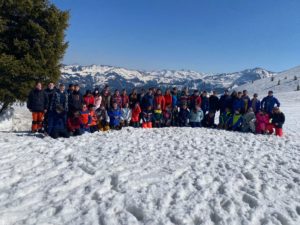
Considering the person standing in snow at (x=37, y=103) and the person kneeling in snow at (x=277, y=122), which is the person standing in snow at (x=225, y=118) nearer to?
the person kneeling in snow at (x=277, y=122)

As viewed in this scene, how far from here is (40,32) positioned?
671 inches

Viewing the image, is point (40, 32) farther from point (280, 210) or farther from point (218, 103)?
point (280, 210)

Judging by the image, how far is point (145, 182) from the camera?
805 centimetres

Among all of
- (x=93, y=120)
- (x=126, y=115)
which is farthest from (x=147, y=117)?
(x=93, y=120)

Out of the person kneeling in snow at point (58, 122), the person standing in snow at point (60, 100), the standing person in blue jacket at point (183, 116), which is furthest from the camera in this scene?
the standing person in blue jacket at point (183, 116)

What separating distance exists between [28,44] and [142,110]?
292 inches

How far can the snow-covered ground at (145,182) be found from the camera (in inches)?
247

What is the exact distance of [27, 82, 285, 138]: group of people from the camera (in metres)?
13.8

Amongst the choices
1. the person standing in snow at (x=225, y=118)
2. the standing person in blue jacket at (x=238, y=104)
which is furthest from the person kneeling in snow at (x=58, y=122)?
the standing person in blue jacket at (x=238, y=104)

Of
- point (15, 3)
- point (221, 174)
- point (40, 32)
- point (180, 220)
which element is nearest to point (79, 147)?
point (221, 174)

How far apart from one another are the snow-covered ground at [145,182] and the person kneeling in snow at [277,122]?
3.16 meters

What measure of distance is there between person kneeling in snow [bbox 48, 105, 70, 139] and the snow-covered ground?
35.5 inches

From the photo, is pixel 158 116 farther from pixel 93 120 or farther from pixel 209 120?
pixel 93 120

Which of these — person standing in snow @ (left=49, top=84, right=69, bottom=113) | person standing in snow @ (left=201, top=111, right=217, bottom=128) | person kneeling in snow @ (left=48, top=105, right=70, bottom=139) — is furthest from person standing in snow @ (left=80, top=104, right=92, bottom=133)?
person standing in snow @ (left=201, top=111, right=217, bottom=128)
